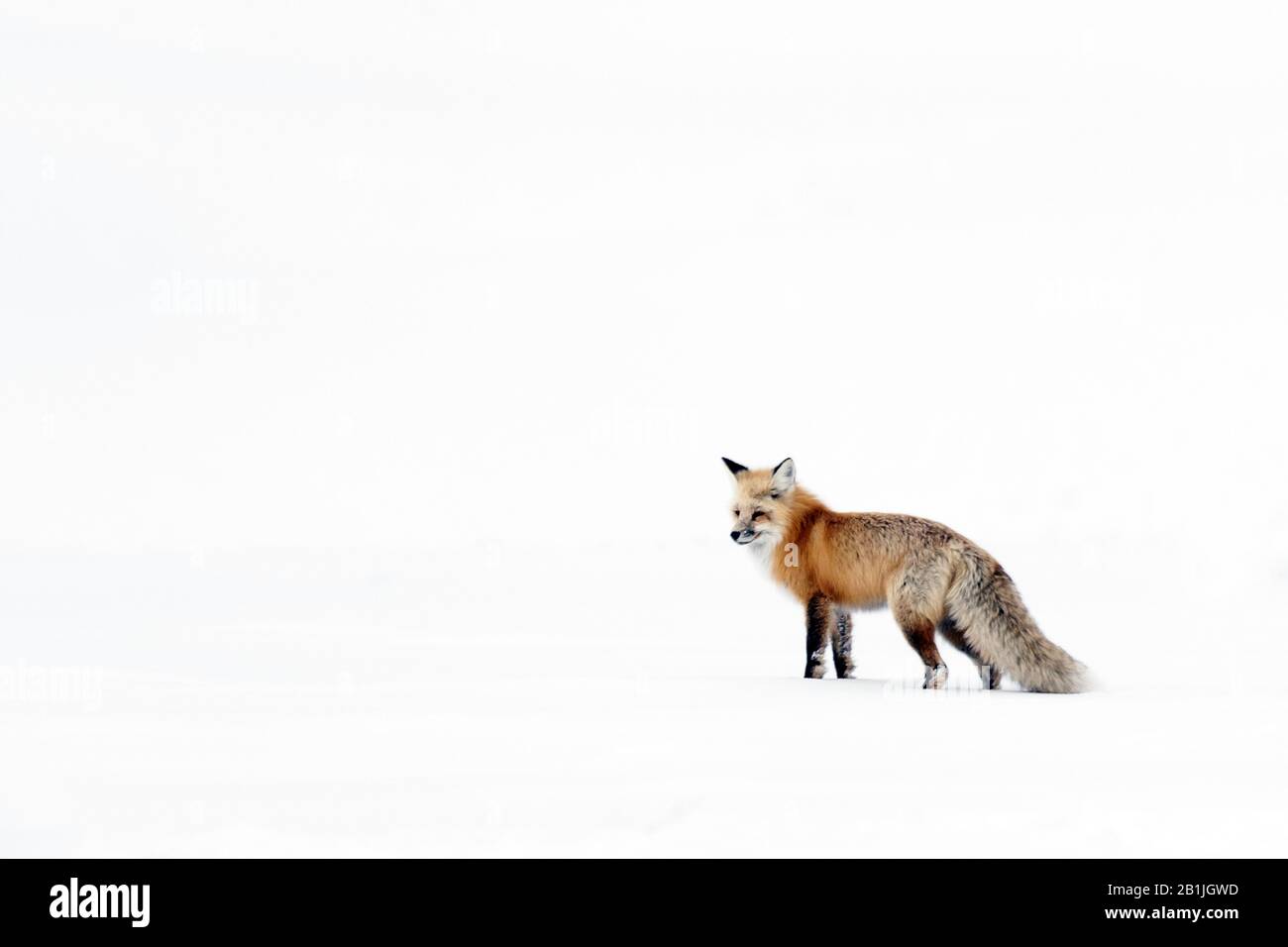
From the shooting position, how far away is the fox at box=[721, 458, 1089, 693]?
8.91 metres

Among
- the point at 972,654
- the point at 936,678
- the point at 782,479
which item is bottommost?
the point at 936,678

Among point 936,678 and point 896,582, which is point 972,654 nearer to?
point 936,678

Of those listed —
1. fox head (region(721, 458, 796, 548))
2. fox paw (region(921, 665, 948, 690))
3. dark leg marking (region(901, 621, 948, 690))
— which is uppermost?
fox head (region(721, 458, 796, 548))

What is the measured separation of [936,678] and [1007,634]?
1.92 ft

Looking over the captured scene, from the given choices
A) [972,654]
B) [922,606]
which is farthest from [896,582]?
[972,654]

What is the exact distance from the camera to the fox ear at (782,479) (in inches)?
373

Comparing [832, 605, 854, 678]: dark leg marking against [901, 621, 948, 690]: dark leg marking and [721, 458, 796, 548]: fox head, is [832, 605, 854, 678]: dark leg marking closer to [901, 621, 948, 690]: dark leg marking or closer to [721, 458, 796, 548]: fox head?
[901, 621, 948, 690]: dark leg marking

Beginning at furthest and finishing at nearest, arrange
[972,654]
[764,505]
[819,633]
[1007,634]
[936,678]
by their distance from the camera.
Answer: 1. [764,505]
2. [819,633]
3. [972,654]
4. [1007,634]
5. [936,678]

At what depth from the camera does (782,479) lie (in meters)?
9.51

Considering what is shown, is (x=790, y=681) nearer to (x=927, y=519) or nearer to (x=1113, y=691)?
(x=927, y=519)

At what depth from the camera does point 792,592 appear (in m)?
9.48

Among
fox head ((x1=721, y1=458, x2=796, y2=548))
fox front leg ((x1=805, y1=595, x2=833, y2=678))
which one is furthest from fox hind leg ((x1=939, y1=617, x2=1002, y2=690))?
fox head ((x1=721, y1=458, x2=796, y2=548))
